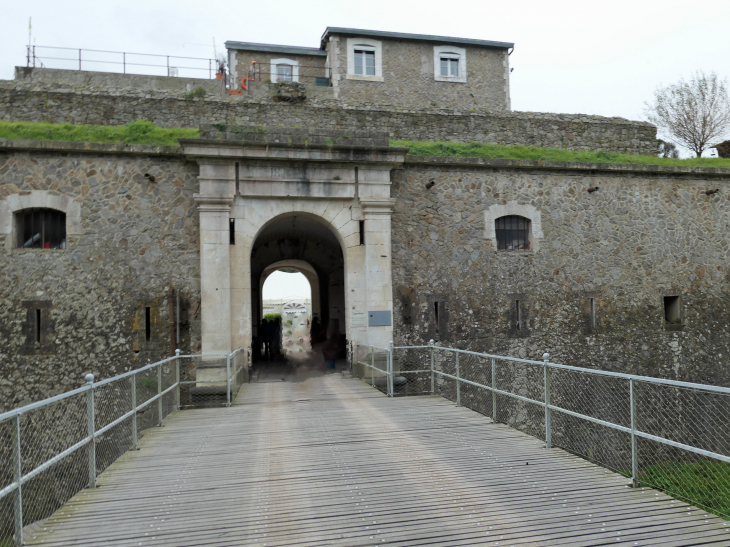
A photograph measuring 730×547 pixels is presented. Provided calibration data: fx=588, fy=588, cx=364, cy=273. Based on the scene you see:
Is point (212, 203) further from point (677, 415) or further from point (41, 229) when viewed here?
point (677, 415)

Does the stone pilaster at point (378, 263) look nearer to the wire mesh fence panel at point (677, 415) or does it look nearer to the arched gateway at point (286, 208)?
the arched gateway at point (286, 208)

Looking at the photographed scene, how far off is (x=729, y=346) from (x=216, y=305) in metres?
12.0

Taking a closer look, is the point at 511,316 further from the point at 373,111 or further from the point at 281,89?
the point at 281,89

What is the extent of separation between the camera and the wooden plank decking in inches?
161

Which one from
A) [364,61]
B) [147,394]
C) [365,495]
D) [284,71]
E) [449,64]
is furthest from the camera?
[284,71]

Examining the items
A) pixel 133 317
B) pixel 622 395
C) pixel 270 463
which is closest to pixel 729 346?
pixel 622 395

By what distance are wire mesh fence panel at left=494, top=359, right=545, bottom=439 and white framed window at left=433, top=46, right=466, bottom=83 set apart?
16.4m

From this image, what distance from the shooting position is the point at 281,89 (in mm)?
15828

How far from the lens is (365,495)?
16.1 ft

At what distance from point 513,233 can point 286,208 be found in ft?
17.2

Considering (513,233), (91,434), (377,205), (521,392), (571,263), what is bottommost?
(521,392)

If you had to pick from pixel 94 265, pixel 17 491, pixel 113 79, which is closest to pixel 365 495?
pixel 17 491

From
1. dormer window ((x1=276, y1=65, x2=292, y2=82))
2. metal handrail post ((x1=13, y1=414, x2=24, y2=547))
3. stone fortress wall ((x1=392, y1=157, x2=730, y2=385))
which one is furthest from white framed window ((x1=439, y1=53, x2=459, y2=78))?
metal handrail post ((x1=13, y1=414, x2=24, y2=547))

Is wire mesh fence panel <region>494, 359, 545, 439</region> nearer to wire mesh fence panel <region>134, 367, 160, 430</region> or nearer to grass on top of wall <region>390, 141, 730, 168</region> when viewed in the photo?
grass on top of wall <region>390, 141, 730, 168</region>
